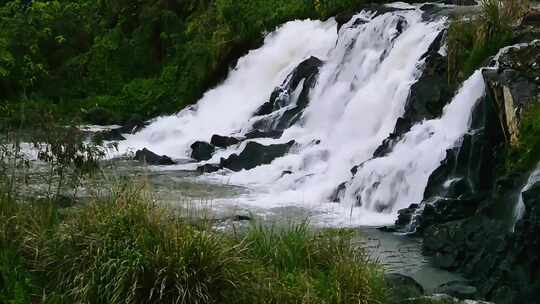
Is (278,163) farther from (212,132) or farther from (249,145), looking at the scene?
(212,132)

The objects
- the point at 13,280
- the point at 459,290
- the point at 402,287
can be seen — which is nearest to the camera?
the point at 13,280

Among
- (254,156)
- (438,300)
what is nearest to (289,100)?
(254,156)

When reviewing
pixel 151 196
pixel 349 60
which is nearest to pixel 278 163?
pixel 349 60

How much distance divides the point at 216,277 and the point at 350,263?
1197 mm

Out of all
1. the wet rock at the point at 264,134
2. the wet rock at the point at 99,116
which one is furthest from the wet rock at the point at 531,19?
the wet rock at the point at 99,116

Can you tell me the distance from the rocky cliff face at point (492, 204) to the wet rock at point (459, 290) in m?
0.16

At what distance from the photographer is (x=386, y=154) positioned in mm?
13930

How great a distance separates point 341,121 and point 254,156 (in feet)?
6.78

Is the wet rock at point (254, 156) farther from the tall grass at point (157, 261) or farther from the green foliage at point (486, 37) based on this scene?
the tall grass at point (157, 261)

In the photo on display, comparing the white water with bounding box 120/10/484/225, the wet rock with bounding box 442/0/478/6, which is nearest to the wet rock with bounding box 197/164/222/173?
the white water with bounding box 120/10/484/225

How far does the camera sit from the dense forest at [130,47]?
2448 cm

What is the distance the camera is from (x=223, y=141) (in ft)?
61.9

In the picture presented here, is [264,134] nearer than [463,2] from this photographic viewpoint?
Yes

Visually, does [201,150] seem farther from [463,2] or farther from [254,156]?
[463,2]
